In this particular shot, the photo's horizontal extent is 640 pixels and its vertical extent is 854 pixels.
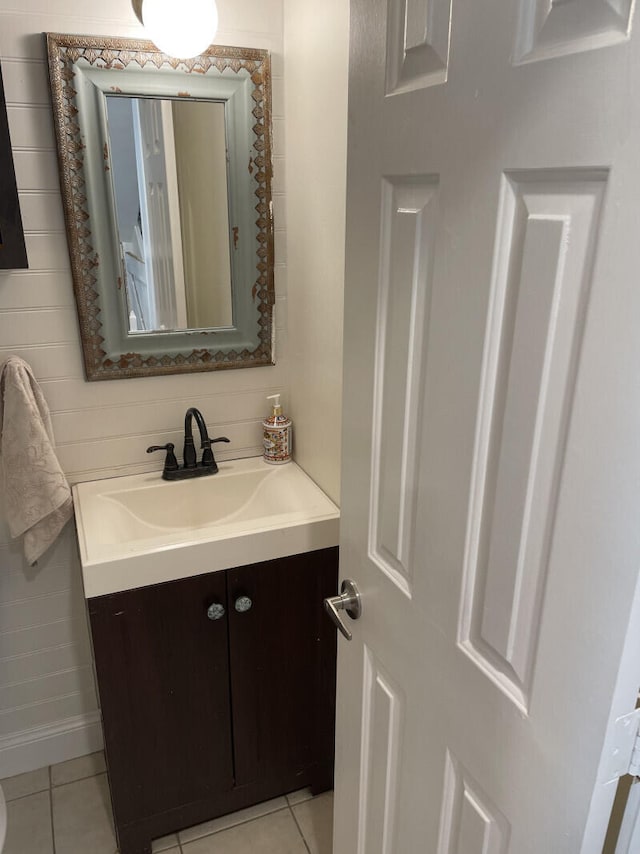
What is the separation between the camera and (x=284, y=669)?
1647mm

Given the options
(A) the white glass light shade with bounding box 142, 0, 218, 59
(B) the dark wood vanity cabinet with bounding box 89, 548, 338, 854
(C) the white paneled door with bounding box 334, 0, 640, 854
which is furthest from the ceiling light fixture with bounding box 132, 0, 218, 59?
(B) the dark wood vanity cabinet with bounding box 89, 548, 338, 854

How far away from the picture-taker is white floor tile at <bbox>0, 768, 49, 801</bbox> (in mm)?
1848

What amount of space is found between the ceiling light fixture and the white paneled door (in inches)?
28.6

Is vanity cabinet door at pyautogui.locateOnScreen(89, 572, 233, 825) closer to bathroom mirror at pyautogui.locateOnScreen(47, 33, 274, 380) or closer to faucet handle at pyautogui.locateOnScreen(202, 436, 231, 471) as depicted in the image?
faucet handle at pyautogui.locateOnScreen(202, 436, 231, 471)

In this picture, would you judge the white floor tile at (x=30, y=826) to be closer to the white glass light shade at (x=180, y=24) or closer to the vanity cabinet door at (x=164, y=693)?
the vanity cabinet door at (x=164, y=693)

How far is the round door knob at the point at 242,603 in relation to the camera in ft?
4.92

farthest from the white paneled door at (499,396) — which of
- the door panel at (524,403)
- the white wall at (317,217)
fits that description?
the white wall at (317,217)

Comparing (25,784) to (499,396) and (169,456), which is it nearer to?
(169,456)

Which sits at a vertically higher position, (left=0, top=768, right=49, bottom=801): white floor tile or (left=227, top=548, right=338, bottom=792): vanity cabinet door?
(left=227, top=548, right=338, bottom=792): vanity cabinet door

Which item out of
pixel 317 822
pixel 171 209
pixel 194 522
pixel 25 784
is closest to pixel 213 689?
pixel 194 522

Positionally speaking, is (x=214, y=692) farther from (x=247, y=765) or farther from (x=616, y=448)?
(x=616, y=448)

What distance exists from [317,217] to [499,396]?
0.97m

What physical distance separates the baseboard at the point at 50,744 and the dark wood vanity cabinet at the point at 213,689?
0.40 metres

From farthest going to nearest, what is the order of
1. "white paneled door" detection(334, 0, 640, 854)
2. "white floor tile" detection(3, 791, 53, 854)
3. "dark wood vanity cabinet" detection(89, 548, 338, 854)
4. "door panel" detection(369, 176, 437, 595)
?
"white floor tile" detection(3, 791, 53, 854), "dark wood vanity cabinet" detection(89, 548, 338, 854), "door panel" detection(369, 176, 437, 595), "white paneled door" detection(334, 0, 640, 854)
